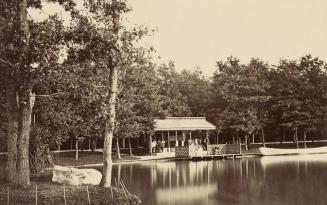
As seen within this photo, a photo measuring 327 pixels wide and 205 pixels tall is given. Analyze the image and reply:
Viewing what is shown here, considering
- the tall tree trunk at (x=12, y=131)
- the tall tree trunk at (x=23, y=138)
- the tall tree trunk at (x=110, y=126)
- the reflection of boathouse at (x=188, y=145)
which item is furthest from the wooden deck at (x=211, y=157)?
the tall tree trunk at (x=23, y=138)

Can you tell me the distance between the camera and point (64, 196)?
1375 centimetres

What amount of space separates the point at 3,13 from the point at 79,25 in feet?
9.81

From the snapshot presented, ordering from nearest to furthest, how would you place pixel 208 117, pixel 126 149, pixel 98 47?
pixel 98 47 → pixel 126 149 → pixel 208 117

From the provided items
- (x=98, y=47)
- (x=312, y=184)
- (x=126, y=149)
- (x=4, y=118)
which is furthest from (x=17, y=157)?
(x=126, y=149)

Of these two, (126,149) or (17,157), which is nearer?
(17,157)

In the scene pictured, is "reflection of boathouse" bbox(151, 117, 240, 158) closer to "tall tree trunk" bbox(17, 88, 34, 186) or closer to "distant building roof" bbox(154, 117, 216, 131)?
"distant building roof" bbox(154, 117, 216, 131)

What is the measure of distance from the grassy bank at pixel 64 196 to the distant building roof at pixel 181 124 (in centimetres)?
2627

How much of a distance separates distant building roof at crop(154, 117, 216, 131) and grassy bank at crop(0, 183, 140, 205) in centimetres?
2627

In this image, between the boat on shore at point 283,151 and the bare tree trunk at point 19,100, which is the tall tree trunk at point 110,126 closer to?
the bare tree trunk at point 19,100

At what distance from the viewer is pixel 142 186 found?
21.2 m

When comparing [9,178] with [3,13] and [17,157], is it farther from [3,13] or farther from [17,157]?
[3,13]

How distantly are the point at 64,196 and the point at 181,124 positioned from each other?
30785 mm

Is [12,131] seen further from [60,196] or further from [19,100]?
[60,196]

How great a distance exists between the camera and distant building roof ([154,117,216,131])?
43.0m
